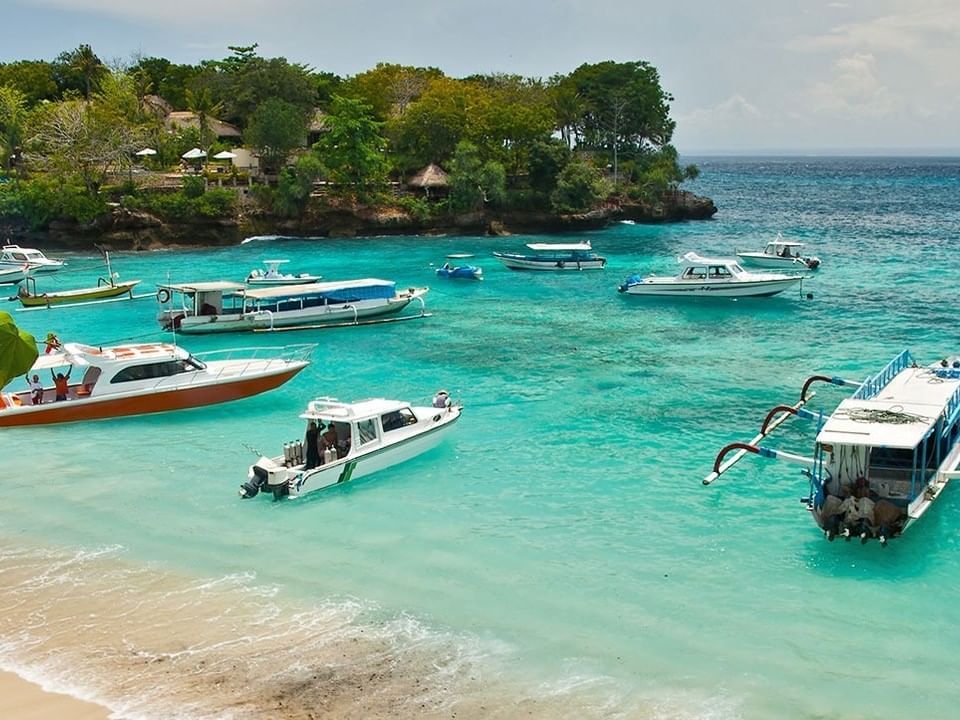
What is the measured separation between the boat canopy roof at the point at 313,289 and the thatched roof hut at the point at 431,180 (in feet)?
132

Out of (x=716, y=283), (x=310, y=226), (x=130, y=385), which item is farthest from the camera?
(x=310, y=226)

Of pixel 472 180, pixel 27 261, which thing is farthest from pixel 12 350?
pixel 472 180

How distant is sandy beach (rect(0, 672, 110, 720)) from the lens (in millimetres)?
13305

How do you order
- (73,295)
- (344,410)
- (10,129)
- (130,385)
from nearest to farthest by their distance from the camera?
1. (344,410)
2. (130,385)
3. (73,295)
4. (10,129)

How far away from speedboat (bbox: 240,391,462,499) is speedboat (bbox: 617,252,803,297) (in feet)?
89.9

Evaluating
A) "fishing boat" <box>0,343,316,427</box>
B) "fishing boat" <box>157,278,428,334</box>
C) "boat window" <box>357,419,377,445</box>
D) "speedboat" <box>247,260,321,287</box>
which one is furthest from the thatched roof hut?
"boat window" <box>357,419,377,445</box>

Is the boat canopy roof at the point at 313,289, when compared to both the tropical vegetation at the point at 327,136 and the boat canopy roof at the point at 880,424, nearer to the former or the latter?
the boat canopy roof at the point at 880,424

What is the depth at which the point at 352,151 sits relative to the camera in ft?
267

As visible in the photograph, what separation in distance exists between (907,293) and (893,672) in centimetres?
4016

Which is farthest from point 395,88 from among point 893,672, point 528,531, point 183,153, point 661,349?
point 893,672

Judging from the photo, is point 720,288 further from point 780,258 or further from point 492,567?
point 492,567

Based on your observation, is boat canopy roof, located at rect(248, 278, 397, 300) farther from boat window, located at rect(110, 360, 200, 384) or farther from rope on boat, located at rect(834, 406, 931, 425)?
rope on boat, located at rect(834, 406, 931, 425)

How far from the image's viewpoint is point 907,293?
5031 cm

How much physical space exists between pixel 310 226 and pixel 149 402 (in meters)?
54.3
